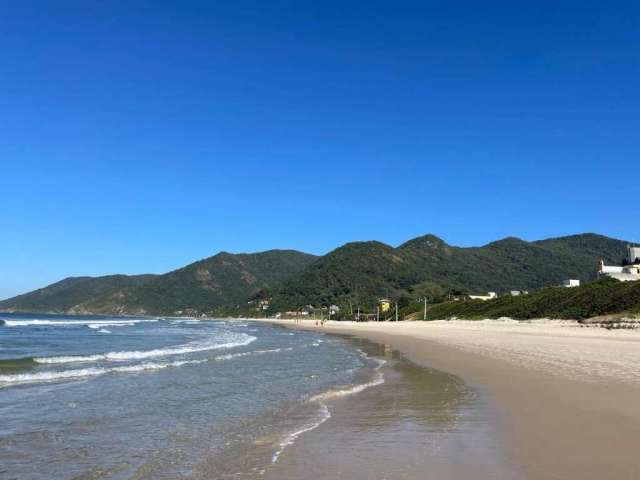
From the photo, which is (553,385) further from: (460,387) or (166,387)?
(166,387)

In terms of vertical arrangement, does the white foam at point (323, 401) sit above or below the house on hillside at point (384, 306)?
below

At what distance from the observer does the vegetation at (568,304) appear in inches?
1723

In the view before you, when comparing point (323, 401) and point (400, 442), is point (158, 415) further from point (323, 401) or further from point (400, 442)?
point (400, 442)

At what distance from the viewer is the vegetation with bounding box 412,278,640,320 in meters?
43.8

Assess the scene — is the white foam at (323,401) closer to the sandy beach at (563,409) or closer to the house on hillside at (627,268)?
the sandy beach at (563,409)

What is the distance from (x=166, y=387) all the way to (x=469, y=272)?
618 ft

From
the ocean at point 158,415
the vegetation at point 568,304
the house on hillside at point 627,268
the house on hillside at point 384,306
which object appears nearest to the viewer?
the ocean at point 158,415

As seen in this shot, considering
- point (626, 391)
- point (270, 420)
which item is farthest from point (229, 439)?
point (626, 391)

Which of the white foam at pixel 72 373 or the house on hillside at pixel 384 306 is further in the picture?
the house on hillside at pixel 384 306

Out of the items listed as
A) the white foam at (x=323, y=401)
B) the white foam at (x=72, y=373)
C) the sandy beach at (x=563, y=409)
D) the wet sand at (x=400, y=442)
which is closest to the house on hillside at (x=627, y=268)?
the sandy beach at (x=563, y=409)

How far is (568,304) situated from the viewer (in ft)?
171

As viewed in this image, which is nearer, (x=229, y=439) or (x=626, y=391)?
(x=229, y=439)

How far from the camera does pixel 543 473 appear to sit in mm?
5879

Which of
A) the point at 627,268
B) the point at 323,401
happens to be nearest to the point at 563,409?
the point at 323,401
